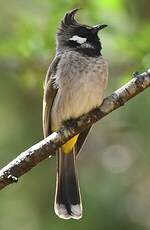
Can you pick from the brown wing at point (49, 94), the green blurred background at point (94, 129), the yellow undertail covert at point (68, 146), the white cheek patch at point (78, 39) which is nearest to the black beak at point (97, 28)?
the white cheek patch at point (78, 39)

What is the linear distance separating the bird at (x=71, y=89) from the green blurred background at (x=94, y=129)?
0.33 m

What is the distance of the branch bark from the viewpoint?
4609mm

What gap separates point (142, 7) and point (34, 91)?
1258mm

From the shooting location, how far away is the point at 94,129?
7.97 metres

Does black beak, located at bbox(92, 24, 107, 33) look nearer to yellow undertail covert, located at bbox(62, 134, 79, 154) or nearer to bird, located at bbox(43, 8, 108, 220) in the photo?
bird, located at bbox(43, 8, 108, 220)

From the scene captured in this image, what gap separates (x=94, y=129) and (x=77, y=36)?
228 centimetres

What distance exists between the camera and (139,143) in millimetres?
7598

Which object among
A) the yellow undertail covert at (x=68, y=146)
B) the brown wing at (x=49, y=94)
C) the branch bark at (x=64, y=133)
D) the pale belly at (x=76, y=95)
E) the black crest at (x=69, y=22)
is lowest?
the branch bark at (x=64, y=133)

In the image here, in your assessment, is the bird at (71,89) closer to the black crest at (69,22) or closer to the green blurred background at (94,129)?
the black crest at (69,22)

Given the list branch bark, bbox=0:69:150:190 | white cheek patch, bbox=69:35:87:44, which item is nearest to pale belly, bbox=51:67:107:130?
branch bark, bbox=0:69:150:190

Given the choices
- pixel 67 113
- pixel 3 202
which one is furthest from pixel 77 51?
pixel 3 202

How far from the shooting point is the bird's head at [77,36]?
18.8ft

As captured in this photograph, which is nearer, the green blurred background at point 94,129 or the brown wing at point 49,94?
the brown wing at point 49,94

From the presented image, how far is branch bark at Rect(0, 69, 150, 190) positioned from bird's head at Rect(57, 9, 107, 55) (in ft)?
2.46
